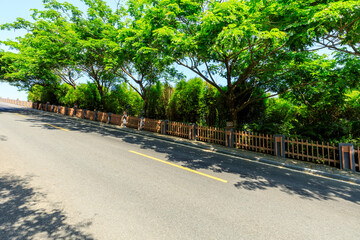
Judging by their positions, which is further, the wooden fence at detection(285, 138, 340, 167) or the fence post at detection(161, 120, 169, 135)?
the fence post at detection(161, 120, 169, 135)

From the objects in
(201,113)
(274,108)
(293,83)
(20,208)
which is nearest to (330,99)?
(293,83)

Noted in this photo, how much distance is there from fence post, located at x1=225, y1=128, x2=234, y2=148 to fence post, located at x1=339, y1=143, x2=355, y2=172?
453 centimetres

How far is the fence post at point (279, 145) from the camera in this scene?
26.2 ft

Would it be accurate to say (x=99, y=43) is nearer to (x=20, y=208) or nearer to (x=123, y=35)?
(x=123, y=35)

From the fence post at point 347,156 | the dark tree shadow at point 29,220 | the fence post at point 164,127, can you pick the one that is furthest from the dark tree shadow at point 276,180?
the fence post at point 164,127

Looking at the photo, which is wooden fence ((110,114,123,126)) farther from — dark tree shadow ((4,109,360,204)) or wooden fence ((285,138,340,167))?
wooden fence ((285,138,340,167))

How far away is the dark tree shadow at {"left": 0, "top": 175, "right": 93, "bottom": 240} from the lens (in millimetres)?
2514

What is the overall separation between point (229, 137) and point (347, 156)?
491cm

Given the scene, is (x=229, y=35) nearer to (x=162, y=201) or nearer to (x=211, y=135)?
(x=162, y=201)

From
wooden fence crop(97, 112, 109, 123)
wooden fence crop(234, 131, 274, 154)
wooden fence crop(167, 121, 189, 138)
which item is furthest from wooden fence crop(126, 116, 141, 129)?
wooden fence crop(234, 131, 274, 154)

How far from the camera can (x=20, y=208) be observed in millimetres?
3127

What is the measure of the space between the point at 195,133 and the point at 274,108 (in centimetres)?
557

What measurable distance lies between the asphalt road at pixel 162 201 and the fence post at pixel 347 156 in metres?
1.76

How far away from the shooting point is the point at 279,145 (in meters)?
8.12
